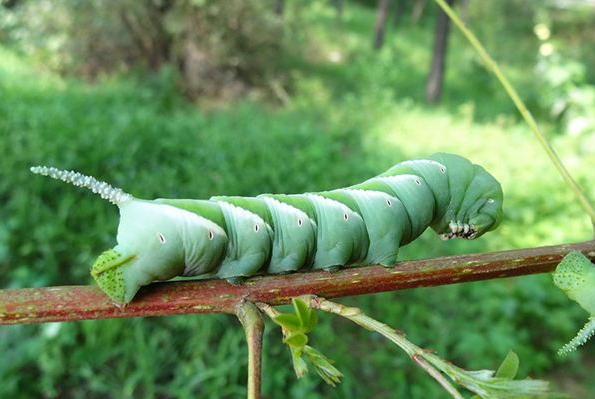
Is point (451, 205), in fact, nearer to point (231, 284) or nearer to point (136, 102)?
point (231, 284)

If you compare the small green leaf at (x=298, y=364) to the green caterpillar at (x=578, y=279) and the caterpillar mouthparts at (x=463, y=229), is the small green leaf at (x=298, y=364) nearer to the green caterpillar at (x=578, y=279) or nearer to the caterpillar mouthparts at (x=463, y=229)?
the green caterpillar at (x=578, y=279)

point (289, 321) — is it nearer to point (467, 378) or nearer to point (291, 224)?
point (467, 378)

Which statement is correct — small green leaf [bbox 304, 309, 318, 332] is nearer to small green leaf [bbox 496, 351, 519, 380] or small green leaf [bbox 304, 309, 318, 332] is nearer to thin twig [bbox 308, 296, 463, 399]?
thin twig [bbox 308, 296, 463, 399]

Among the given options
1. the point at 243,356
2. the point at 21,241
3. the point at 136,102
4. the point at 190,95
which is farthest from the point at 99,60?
the point at 243,356

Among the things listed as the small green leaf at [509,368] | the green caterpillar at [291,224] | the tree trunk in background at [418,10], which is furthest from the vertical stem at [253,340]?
the tree trunk in background at [418,10]

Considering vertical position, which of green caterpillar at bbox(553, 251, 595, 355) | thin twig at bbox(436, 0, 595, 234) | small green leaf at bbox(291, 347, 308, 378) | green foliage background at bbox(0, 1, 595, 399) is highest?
thin twig at bbox(436, 0, 595, 234)

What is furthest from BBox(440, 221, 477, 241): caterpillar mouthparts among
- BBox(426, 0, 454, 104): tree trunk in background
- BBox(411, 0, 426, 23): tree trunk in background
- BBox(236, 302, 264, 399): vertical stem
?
BBox(411, 0, 426, 23): tree trunk in background
